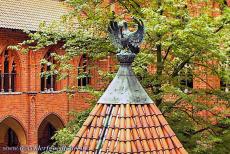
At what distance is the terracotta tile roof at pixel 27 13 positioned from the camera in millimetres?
20891

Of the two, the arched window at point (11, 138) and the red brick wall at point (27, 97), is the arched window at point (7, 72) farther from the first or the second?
the arched window at point (11, 138)

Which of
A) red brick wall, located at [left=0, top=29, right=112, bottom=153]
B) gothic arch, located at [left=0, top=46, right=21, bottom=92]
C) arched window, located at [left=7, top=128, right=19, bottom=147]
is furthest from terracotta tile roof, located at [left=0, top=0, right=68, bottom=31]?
arched window, located at [left=7, top=128, right=19, bottom=147]

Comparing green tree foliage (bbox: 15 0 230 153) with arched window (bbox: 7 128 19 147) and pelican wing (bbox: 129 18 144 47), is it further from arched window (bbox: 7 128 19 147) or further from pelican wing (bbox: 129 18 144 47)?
arched window (bbox: 7 128 19 147)

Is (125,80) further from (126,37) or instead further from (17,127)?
(17,127)

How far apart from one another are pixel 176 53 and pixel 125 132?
6843 mm

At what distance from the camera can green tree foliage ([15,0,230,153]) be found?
31.7 ft

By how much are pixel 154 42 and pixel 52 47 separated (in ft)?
42.3

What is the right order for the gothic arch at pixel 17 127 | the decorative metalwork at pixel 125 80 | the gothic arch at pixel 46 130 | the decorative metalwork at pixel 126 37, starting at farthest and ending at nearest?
the gothic arch at pixel 46 130 → the gothic arch at pixel 17 127 → the decorative metalwork at pixel 126 37 → the decorative metalwork at pixel 125 80

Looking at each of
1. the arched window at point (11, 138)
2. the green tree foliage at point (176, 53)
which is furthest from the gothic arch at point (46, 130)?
the green tree foliage at point (176, 53)

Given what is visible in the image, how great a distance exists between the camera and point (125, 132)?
3.62 meters

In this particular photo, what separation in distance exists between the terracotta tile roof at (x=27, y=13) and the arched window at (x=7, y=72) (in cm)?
133

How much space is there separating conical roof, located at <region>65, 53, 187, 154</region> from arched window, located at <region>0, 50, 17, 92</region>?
57.3ft

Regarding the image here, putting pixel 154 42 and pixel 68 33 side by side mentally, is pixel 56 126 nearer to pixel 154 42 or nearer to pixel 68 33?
pixel 68 33

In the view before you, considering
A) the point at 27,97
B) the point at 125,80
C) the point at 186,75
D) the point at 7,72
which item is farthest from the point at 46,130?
the point at 125,80
